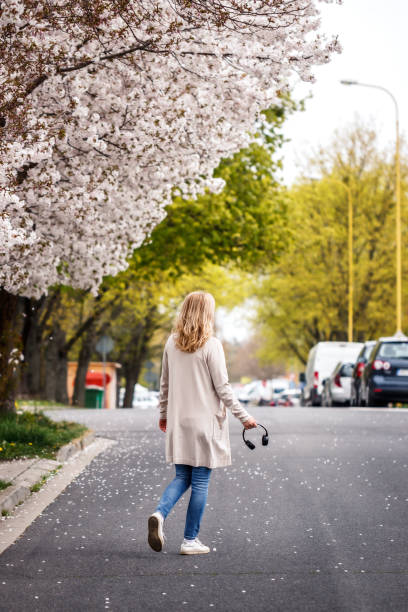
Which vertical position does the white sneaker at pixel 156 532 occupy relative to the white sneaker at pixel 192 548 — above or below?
above

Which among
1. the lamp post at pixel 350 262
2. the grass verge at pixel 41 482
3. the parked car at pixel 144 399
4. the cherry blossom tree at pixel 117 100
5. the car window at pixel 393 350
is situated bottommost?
the parked car at pixel 144 399

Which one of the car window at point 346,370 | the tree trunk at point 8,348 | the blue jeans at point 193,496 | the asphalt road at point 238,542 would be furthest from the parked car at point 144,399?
the blue jeans at point 193,496

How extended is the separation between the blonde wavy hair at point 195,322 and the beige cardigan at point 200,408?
0.07 metres

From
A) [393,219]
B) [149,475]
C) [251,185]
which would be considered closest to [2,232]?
[149,475]

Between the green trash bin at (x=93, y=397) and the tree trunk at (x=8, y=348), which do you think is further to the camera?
the green trash bin at (x=93, y=397)

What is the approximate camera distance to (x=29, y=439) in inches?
529

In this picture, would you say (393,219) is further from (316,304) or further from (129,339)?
(129,339)

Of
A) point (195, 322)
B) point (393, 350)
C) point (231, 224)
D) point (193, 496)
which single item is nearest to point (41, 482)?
point (193, 496)

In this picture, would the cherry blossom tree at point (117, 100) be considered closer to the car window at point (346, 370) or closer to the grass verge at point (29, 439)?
the grass verge at point (29, 439)

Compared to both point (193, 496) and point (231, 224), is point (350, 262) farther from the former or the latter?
point (193, 496)

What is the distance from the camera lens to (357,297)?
5034 cm

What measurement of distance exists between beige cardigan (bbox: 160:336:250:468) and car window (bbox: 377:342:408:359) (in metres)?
16.8

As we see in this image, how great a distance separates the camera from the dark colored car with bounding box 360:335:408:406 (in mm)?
23359

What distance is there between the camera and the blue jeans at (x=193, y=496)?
7012 mm
